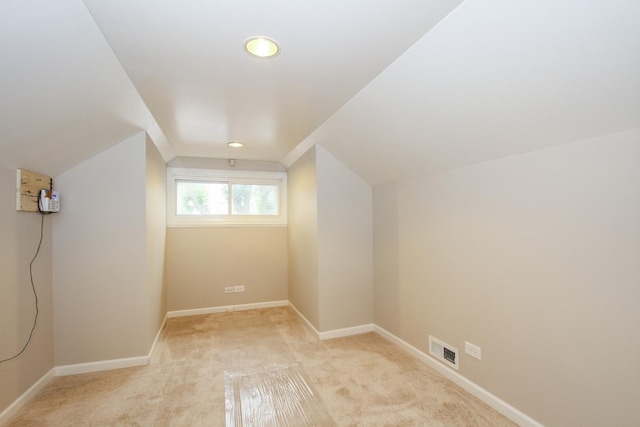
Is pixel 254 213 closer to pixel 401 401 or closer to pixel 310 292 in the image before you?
pixel 310 292

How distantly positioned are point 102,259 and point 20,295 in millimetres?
599

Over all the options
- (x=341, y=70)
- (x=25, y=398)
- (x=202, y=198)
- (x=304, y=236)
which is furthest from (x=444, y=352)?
(x=202, y=198)

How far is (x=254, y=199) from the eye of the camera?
4.63 meters

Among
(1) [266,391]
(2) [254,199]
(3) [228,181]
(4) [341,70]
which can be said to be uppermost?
(4) [341,70]

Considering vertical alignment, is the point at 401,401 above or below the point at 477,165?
below

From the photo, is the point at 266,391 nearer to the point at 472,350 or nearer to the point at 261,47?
the point at 472,350

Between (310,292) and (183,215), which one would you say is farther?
(183,215)

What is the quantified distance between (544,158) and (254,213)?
3729 millimetres

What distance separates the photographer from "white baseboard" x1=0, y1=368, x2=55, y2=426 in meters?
1.95

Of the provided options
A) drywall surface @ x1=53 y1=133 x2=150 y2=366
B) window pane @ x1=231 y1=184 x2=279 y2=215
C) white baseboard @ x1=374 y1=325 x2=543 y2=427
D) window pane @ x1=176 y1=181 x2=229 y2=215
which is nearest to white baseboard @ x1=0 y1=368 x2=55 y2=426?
drywall surface @ x1=53 y1=133 x2=150 y2=366

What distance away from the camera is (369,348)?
3.07 m

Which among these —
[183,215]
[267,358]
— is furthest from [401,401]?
[183,215]

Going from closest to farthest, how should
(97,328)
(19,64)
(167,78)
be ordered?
1. (19,64)
2. (167,78)
3. (97,328)

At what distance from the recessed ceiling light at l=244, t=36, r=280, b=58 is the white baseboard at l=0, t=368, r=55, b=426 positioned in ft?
9.24
